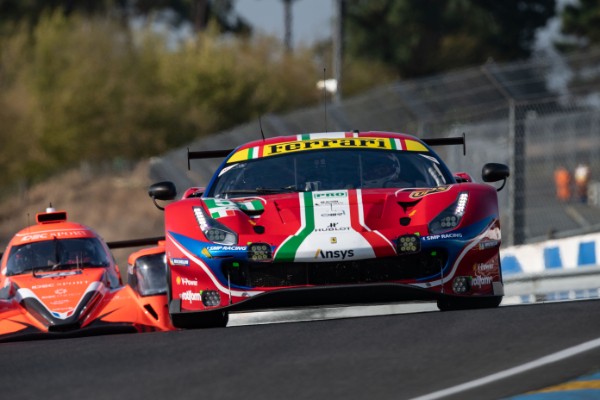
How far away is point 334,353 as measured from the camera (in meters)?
7.25

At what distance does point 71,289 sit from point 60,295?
0.16 meters

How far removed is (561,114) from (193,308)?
9190 mm

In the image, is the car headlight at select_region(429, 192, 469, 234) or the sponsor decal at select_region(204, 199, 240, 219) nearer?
the car headlight at select_region(429, 192, 469, 234)

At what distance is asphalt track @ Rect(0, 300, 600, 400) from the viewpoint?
6.50 m

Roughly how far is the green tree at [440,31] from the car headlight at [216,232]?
6177 centimetres

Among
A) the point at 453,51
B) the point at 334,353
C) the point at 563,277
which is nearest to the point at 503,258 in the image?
the point at 563,277

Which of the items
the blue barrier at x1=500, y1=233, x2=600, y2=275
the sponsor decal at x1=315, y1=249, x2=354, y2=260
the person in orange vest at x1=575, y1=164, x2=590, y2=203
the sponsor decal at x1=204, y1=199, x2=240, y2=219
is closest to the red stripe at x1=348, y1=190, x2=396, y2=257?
the sponsor decal at x1=315, y1=249, x2=354, y2=260

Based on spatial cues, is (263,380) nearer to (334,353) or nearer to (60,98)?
(334,353)

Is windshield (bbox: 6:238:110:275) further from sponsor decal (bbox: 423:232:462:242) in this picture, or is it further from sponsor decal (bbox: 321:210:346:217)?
sponsor decal (bbox: 423:232:462:242)

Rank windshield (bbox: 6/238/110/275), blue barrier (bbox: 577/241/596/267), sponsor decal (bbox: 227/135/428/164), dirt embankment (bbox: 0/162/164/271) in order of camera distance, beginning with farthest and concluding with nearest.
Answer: dirt embankment (bbox: 0/162/164/271)
blue barrier (bbox: 577/241/596/267)
windshield (bbox: 6/238/110/275)
sponsor decal (bbox: 227/135/428/164)

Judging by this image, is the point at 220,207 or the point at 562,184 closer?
the point at 220,207

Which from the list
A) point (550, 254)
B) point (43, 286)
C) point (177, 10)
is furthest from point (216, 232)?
point (177, 10)

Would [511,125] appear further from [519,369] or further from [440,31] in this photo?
[440,31]

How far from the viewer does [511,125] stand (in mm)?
15781
